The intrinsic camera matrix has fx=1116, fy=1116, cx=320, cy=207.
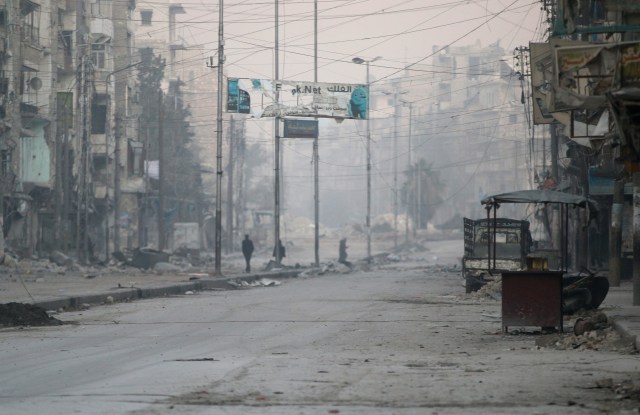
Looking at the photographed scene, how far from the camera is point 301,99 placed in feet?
157

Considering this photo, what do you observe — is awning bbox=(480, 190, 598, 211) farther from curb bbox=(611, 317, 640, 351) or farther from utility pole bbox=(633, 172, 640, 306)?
curb bbox=(611, 317, 640, 351)

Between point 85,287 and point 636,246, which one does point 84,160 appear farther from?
point 636,246

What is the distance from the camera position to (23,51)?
57.8 metres

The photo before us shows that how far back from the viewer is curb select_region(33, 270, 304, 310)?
78.7 ft

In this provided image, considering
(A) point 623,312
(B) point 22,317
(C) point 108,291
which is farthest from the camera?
(C) point 108,291

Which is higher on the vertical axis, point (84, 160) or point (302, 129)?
point (302, 129)

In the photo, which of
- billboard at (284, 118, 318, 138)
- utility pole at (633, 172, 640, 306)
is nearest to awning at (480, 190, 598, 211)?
utility pole at (633, 172, 640, 306)

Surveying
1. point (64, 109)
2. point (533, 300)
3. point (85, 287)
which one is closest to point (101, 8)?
point (64, 109)

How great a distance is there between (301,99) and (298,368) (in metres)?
36.8

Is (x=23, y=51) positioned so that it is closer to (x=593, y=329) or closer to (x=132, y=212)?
(x=132, y=212)

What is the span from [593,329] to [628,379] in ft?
18.1

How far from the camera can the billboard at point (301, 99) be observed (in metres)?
47.5

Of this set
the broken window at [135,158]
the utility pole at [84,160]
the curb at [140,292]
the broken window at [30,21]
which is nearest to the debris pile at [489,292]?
the curb at [140,292]

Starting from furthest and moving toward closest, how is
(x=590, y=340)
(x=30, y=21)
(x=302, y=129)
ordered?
(x=30, y=21), (x=302, y=129), (x=590, y=340)
